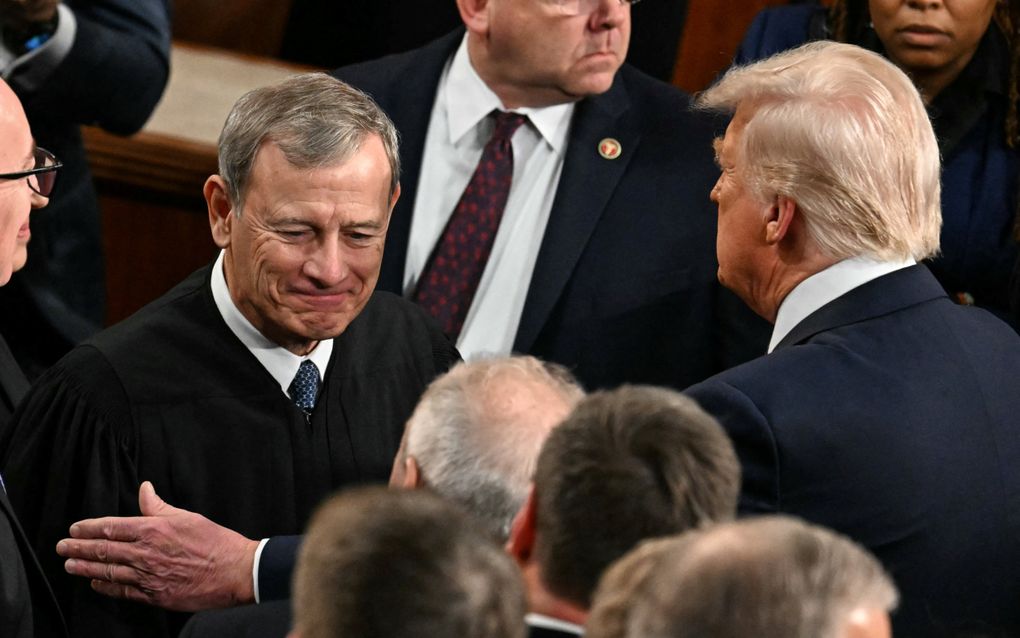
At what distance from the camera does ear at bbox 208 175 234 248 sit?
10.0 ft

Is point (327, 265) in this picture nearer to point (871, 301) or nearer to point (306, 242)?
point (306, 242)

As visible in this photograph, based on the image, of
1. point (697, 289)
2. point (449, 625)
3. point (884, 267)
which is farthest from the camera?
point (697, 289)

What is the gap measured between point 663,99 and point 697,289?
0.53 metres

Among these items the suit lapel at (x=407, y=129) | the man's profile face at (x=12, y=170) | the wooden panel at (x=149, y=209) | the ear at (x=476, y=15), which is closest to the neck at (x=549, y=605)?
the man's profile face at (x=12, y=170)

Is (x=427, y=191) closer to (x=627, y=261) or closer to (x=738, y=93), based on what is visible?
(x=627, y=261)

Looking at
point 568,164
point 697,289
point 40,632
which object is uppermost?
point 568,164

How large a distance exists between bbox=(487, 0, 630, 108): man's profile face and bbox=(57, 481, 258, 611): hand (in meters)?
1.52

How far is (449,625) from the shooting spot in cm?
147

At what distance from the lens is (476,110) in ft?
13.1

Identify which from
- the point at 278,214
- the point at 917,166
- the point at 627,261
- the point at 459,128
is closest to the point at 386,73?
the point at 459,128

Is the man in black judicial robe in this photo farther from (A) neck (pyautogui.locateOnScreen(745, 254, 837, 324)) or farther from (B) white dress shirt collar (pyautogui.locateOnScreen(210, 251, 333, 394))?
(A) neck (pyautogui.locateOnScreen(745, 254, 837, 324))

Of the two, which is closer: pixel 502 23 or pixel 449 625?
pixel 449 625

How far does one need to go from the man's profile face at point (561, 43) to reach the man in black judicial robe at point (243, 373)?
0.85 metres

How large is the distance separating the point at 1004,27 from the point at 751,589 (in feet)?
9.22
